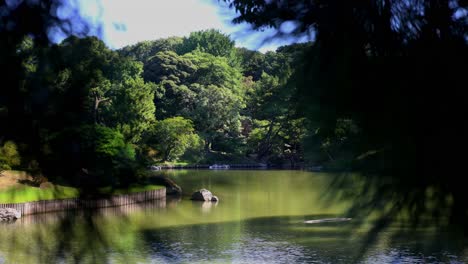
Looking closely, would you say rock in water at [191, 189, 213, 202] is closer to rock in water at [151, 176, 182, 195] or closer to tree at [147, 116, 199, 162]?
rock in water at [151, 176, 182, 195]

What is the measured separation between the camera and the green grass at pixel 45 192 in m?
2.60

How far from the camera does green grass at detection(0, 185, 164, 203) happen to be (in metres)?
2.60

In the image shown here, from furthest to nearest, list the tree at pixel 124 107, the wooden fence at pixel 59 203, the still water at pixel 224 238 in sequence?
the wooden fence at pixel 59 203 → the still water at pixel 224 238 → the tree at pixel 124 107

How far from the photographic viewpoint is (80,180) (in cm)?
268

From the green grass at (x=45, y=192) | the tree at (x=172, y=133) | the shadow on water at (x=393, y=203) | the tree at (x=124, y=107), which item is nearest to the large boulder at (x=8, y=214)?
the green grass at (x=45, y=192)

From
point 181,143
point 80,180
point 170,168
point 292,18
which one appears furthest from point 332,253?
point 170,168

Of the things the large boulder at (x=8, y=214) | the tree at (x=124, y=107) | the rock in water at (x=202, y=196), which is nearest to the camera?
the tree at (x=124, y=107)

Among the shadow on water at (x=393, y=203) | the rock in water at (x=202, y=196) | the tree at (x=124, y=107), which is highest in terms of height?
the tree at (x=124, y=107)

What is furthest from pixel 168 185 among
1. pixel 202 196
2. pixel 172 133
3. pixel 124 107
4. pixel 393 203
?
pixel 393 203

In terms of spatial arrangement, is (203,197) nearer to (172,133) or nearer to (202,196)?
(202,196)

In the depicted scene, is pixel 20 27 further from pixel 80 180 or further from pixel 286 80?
pixel 286 80

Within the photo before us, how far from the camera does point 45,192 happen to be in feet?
24.3

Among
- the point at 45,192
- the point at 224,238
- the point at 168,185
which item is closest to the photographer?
the point at 45,192

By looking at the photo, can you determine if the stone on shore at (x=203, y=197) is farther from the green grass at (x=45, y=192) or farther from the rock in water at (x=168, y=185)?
the rock in water at (x=168, y=185)
